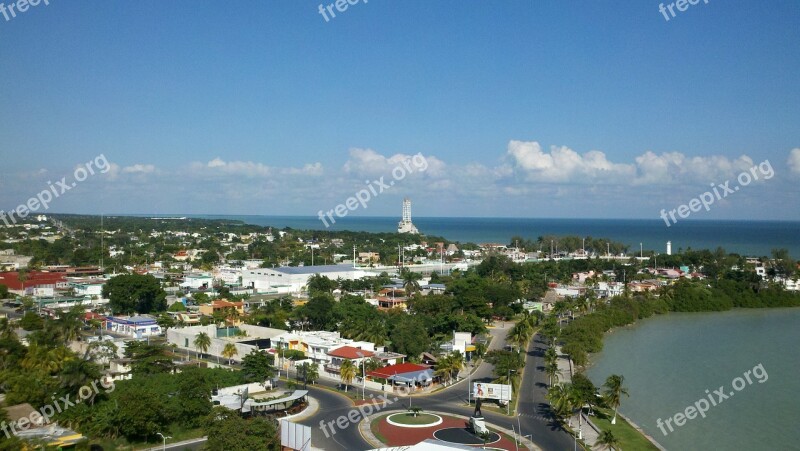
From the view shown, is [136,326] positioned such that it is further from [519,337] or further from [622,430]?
[622,430]

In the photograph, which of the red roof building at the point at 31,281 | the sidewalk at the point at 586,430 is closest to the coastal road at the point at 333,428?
the sidewalk at the point at 586,430

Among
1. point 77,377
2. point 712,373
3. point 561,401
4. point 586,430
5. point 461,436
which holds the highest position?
point 77,377

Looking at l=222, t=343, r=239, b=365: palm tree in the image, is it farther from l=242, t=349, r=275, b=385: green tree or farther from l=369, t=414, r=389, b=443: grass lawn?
l=369, t=414, r=389, b=443: grass lawn

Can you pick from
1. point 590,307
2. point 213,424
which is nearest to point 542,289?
point 590,307

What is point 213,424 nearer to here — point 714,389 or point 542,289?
point 714,389

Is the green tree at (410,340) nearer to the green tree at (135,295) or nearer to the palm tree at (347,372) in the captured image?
the palm tree at (347,372)

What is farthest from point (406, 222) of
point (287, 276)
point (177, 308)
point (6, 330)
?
point (6, 330)
